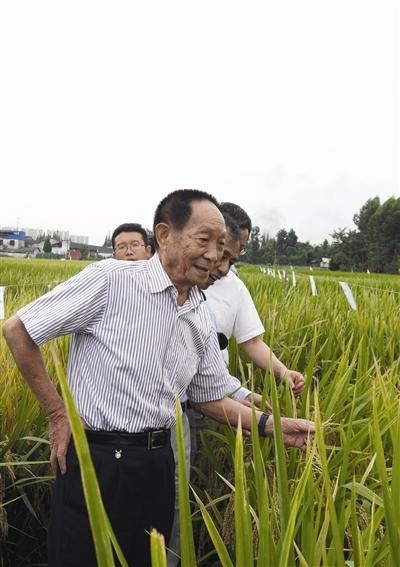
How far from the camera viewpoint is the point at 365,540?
869 millimetres

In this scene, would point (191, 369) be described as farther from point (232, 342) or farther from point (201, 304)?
point (232, 342)

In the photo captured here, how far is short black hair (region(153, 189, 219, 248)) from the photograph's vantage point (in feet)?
4.28

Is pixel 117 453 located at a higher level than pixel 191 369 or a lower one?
lower

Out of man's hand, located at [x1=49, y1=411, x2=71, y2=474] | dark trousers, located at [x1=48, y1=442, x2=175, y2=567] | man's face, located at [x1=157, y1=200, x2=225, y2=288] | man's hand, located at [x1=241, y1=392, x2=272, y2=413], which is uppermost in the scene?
man's face, located at [x1=157, y1=200, x2=225, y2=288]

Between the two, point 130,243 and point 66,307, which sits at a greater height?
point 130,243

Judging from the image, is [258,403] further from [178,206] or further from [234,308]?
[178,206]

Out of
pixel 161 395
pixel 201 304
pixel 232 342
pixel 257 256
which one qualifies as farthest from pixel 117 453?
pixel 257 256

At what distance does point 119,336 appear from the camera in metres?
1.25

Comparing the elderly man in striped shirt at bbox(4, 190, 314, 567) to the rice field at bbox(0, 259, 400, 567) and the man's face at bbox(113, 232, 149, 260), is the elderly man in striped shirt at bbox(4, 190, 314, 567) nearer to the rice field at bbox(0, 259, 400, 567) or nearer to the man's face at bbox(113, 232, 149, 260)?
the rice field at bbox(0, 259, 400, 567)

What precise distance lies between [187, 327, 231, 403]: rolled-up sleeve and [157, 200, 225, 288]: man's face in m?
0.22

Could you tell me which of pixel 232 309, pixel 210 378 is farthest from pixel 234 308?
pixel 210 378

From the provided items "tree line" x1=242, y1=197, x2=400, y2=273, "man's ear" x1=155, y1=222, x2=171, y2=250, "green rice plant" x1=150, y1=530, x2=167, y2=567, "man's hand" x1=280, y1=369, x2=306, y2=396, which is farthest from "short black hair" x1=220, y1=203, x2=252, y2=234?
"tree line" x1=242, y1=197, x2=400, y2=273

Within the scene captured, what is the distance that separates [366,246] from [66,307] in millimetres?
51526

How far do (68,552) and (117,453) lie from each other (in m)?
0.25
